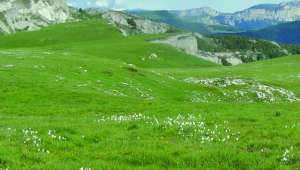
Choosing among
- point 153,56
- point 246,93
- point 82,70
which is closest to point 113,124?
point 82,70

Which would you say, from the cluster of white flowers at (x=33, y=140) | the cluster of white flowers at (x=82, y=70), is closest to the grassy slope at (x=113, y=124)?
the cluster of white flowers at (x=82, y=70)

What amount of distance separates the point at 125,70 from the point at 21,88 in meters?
20.2

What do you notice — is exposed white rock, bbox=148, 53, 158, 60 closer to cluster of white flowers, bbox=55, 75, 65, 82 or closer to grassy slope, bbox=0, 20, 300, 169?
grassy slope, bbox=0, 20, 300, 169

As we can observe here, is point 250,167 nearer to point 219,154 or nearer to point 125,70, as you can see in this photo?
point 219,154

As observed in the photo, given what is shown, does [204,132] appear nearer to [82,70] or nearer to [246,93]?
[82,70]

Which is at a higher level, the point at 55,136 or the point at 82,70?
the point at 55,136

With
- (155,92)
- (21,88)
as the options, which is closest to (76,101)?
(21,88)

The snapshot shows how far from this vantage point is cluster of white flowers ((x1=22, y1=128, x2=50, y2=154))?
55.9 ft

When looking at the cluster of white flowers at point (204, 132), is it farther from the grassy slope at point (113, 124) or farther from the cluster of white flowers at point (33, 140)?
the cluster of white flowers at point (33, 140)

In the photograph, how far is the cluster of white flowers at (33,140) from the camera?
17.1 metres

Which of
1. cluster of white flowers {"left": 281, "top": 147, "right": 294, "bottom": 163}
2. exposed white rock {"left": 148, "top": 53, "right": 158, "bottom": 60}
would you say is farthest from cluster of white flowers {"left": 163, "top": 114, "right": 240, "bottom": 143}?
exposed white rock {"left": 148, "top": 53, "right": 158, "bottom": 60}

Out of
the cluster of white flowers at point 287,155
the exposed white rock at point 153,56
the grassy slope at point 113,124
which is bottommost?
the exposed white rock at point 153,56

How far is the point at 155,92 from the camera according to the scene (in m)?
53.2

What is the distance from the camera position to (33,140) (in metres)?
18.5
